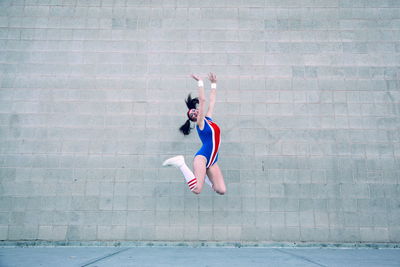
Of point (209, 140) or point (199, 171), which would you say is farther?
point (209, 140)

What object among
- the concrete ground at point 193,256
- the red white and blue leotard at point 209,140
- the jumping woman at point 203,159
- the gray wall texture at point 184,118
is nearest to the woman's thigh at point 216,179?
the jumping woman at point 203,159

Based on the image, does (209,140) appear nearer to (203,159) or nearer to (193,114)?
(203,159)

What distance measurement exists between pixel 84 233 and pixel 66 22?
363 centimetres

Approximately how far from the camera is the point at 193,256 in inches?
129

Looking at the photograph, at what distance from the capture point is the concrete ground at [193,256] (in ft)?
9.64

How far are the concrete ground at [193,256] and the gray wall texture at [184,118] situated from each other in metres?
0.34

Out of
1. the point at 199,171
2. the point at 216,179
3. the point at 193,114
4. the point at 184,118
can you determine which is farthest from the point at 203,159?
the point at 184,118

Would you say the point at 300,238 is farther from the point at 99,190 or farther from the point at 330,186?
the point at 99,190

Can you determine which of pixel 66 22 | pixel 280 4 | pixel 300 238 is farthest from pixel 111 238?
pixel 280 4

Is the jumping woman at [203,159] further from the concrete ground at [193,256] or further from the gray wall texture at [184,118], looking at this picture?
the concrete ground at [193,256]

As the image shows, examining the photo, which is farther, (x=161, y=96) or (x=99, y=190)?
(x=161, y=96)

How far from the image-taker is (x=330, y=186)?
4.18 metres

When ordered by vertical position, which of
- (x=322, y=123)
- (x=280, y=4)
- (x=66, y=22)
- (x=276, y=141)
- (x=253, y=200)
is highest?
(x=280, y=4)

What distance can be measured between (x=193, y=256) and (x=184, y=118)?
209 centimetres
